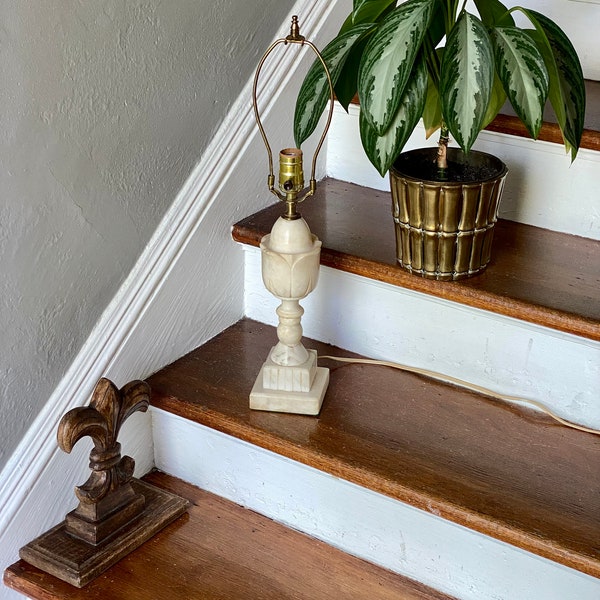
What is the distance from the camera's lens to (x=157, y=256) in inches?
52.6

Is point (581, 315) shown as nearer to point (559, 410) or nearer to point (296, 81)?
point (559, 410)

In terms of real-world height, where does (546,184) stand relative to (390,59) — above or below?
below

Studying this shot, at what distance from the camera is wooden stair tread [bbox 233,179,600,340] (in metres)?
1.21

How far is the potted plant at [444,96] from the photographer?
1057mm

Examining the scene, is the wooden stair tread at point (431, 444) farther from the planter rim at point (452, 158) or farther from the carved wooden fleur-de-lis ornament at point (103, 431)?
the planter rim at point (452, 158)

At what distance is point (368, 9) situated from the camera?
1.19m

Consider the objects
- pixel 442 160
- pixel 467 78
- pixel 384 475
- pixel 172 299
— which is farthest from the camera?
pixel 172 299

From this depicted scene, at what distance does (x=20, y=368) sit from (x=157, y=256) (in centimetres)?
28

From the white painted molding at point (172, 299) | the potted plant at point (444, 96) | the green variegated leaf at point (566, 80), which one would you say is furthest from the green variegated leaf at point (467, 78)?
the white painted molding at point (172, 299)

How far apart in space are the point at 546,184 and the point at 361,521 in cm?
63

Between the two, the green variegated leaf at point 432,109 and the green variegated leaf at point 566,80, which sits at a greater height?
the green variegated leaf at point 566,80

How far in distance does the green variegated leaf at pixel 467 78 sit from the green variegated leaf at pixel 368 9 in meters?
0.16

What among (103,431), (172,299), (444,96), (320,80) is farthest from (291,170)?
(103,431)

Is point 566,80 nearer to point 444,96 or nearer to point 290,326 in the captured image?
point 444,96
